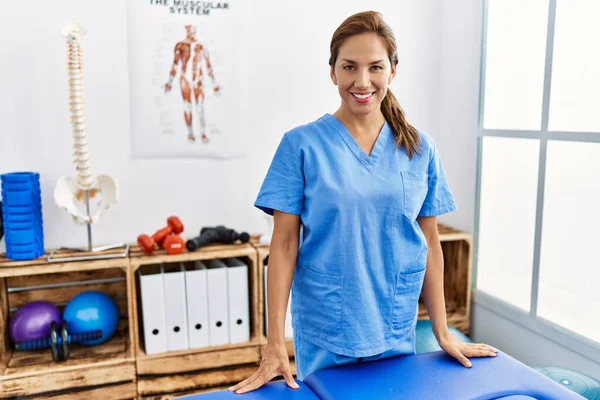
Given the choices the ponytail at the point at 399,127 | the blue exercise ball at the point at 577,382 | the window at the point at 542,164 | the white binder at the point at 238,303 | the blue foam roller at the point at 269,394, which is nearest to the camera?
the blue foam roller at the point at 269,394

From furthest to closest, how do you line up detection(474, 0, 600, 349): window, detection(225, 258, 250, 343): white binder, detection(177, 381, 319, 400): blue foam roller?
detection(225, 258, 250, 343): white binder
detection(474, 0, 600, 349): window
detection(177, 381, 319, 400): blue foam roller

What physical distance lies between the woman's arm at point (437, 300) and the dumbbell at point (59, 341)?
139 centimetres

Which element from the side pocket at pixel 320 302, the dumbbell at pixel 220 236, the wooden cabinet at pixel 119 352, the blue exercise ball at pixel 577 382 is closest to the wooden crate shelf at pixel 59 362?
the wooden cabinet at pixel 119 352

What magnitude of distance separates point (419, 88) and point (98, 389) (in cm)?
192

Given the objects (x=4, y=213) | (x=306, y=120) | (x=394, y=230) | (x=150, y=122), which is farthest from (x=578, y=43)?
(x=4, y=213)

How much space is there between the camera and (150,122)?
2320 mm

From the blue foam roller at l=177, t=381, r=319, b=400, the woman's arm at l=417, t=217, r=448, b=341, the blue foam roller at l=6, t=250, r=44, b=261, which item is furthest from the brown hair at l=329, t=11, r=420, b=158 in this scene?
the blue foam roller at l=6, t=250, r=44, b=261

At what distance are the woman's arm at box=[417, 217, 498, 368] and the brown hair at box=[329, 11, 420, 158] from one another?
190 millimetres

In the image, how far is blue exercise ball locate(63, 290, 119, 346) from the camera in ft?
6.86

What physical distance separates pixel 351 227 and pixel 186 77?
1.47 m

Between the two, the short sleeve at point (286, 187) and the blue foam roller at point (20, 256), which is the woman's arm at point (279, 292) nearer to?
the short sleeve at point (286, 187)

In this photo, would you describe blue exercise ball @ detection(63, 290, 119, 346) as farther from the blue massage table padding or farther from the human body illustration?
the blue massage table padding

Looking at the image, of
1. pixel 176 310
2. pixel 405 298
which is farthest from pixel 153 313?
pixel 405 298

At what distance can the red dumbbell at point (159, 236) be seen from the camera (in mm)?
2123
